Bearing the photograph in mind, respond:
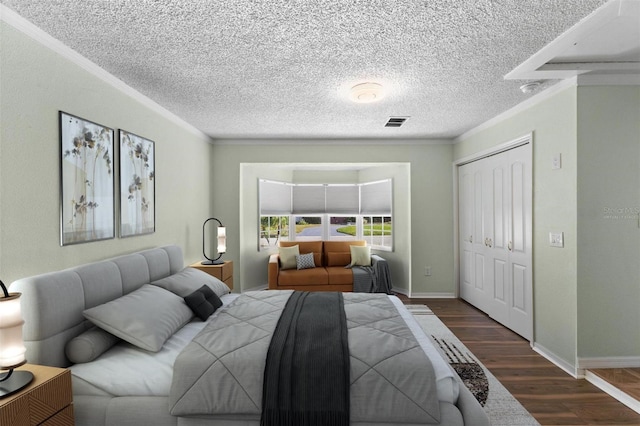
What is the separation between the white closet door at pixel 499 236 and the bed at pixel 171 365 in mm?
2116

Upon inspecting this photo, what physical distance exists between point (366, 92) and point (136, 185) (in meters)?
2.26

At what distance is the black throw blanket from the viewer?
5.56 ft

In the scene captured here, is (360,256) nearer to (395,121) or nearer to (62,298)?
(395,121)

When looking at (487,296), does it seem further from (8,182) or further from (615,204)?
(8,182)

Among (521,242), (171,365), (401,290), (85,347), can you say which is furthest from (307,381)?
(401,290)

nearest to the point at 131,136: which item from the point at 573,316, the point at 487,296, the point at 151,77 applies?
the point at 151,77

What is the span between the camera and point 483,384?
2654 mm

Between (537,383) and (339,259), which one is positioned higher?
(339,259)

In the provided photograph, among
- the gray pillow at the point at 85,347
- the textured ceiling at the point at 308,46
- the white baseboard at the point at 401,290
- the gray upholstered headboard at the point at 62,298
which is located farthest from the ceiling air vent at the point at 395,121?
the gray pillow at the point at 85,347

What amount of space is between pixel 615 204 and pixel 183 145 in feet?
14.7

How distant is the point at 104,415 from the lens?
1.77 meters

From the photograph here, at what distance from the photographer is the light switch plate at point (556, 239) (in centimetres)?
296

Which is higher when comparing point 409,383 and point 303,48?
point 303,48

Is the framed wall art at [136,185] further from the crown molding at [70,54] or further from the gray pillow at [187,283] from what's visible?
the gray pillow at [187,283]
